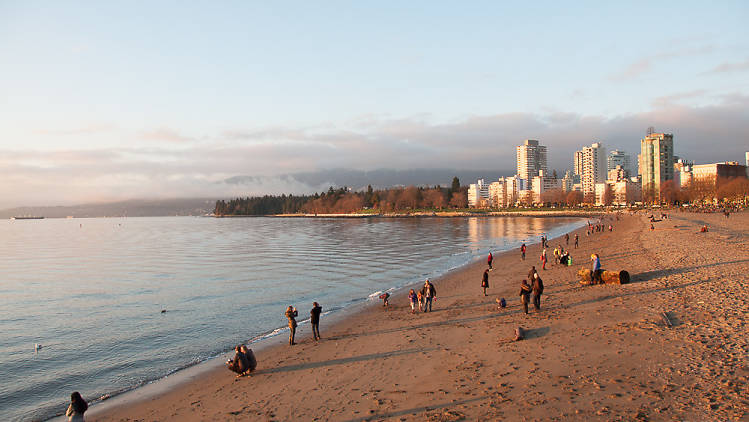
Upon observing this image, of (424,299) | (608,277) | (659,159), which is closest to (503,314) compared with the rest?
(424,299)

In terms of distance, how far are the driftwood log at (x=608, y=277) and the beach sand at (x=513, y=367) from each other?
658mm

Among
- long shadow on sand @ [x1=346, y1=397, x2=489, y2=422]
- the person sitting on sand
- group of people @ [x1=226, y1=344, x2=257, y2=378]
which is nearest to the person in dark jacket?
long shadow on sand @ [x1=346, y1=397, x2=489, y2=422]

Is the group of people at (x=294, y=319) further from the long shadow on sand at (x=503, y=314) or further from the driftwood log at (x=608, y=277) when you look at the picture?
the driftwood log at (x=608, y=277)

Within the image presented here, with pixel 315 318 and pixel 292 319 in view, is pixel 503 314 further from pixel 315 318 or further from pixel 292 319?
pixel 292 319

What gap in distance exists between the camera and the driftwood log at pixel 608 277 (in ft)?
72.5

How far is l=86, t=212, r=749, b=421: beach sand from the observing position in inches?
384

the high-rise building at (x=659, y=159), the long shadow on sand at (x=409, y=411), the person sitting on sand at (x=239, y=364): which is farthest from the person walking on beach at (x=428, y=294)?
the high-rise building at (x=659, y=159)

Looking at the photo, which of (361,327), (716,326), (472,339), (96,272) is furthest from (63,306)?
(716,326)

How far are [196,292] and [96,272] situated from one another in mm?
19889

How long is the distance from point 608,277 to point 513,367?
1358 cm

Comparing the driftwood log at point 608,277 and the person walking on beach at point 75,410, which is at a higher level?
the driftwood log at point 608,277

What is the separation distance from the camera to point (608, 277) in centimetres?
2259

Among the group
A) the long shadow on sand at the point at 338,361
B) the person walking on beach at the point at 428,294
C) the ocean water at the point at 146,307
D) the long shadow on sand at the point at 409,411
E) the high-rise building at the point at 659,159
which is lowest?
the ocean water at the point at 146,307

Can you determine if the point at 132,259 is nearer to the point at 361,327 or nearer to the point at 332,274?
the point at 332,274
